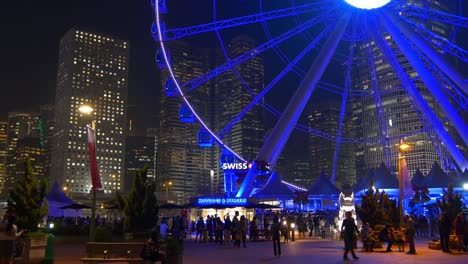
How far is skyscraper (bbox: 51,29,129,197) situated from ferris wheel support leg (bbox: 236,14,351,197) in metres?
122

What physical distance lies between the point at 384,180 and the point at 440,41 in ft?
71.2

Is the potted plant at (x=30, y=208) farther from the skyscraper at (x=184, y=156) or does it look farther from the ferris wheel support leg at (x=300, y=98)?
the skyscraper at (x=184, y=156)

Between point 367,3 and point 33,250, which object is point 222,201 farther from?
point 33,250

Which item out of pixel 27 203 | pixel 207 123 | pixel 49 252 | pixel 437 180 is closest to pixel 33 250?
pixel 27 203

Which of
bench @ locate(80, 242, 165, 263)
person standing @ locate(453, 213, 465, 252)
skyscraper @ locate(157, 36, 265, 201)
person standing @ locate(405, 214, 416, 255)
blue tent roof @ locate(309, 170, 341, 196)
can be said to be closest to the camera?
bench @ locate(80, 242, 165, 263)

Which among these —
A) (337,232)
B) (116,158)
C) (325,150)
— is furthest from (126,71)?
(337,232)

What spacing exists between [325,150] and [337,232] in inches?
5925

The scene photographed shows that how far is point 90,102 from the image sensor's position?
504ft

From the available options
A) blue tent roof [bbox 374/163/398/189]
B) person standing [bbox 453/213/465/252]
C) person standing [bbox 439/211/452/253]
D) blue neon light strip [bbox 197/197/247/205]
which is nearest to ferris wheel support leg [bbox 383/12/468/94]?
person standing [bbox 453/213/465/252]

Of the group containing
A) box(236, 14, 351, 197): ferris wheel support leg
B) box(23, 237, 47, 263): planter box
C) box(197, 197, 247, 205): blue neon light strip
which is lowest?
box(23, 237, 47, 263): planter box

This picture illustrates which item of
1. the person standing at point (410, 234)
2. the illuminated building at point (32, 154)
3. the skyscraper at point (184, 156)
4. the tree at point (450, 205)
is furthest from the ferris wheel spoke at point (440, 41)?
the illuminated building at point (32, 154)

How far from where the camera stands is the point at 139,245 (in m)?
16.6

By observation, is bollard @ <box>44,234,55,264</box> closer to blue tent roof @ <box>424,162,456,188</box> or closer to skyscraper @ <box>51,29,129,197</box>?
blue tent roof @ <box>424,162,456,188</box>

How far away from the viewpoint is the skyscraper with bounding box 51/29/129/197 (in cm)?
15800
